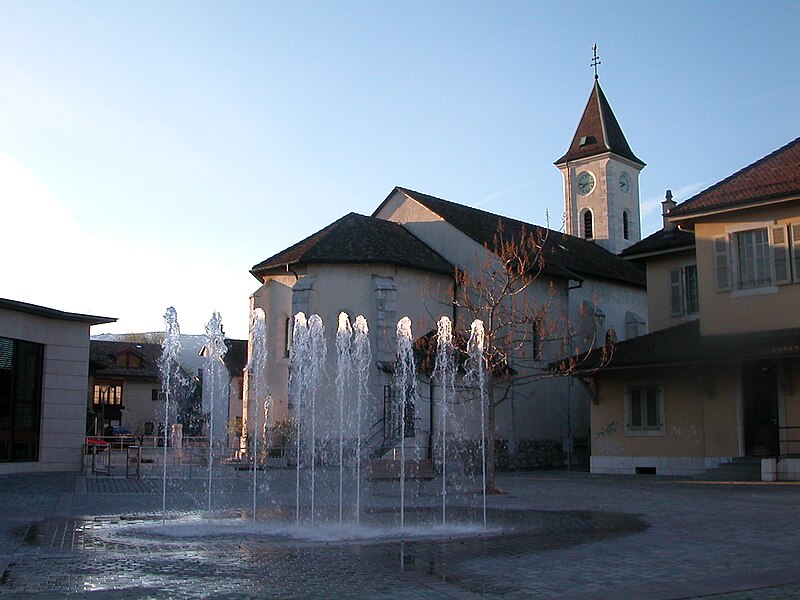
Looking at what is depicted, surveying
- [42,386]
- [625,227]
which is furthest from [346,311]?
[625,227]

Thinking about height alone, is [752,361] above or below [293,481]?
above

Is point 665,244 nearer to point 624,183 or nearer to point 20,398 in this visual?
point 20,398

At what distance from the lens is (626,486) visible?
22.8 meters

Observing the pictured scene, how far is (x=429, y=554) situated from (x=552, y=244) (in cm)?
3431

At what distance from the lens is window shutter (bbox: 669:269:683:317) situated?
1184 inches

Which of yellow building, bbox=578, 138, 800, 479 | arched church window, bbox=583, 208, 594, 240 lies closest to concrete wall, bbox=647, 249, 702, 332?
yellow building, bbox=578, 138, 800, 479

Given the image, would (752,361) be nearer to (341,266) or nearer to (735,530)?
(735,530)

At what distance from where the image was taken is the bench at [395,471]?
2505 centimetres

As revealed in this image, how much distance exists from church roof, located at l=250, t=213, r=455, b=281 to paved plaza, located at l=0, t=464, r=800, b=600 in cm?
1703

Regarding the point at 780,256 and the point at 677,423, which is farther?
the point at 677,423

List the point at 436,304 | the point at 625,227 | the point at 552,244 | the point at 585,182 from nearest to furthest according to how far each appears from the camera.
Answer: the point at 436,304 → the point at 552,244 → the point at 625,227 → the point at 585,182

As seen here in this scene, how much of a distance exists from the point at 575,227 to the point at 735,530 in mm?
44743

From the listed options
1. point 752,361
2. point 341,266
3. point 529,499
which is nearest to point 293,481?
point 529,499

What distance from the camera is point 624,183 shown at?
187 feet
